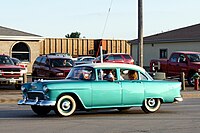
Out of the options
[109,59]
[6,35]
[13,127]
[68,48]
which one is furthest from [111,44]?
[13,127]

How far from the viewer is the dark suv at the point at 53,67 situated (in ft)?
95.0

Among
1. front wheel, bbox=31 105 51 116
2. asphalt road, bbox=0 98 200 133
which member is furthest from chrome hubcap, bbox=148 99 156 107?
front wheel, bbox=31 105 51 116

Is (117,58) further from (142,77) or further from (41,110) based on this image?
(41,110)

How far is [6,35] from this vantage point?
49250 millimetres

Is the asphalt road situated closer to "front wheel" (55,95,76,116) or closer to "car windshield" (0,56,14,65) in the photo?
"front wheel" (55,95,76,116)

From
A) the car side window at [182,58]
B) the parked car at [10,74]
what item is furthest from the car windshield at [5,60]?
the car side window at [182,58]

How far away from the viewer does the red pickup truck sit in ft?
105

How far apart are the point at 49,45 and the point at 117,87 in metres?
43.1

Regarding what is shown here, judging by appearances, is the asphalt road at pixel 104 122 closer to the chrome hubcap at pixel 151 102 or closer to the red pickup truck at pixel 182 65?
the chrome hubcap at pixel 151 102

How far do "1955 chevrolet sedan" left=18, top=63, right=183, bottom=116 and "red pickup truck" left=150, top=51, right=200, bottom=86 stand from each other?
14567 millimetres

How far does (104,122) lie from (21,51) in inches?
1470

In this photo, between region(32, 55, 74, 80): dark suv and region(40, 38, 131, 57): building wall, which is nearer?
region(32, 55, 74, 80): dark suv

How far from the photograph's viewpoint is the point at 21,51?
168 ft

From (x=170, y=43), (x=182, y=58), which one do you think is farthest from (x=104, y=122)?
(x=170, y=43)
